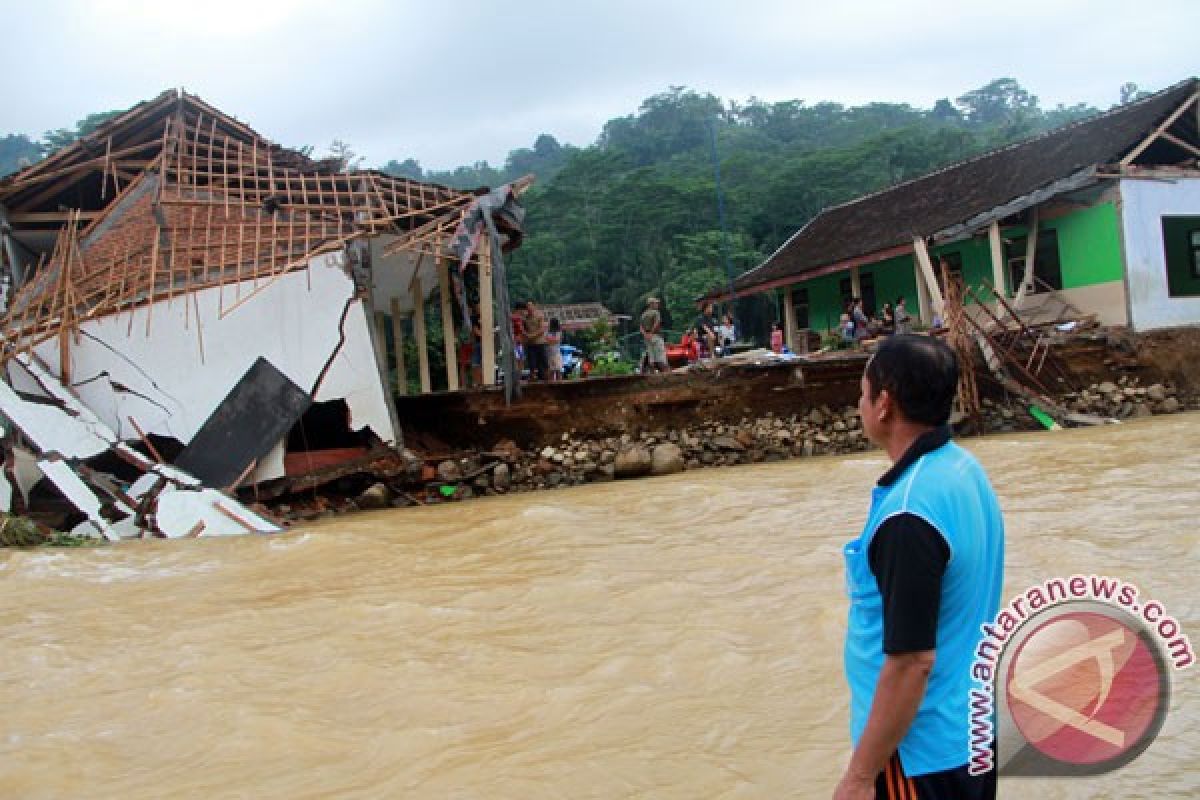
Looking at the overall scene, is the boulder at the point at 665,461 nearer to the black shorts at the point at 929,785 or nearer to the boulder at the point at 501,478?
the boulder at the point at 501,478

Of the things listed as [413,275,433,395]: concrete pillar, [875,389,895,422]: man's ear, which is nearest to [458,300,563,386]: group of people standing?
[413,275,433,395]: concrete pillar

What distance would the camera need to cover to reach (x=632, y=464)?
12.8m

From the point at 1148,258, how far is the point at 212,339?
642 inches

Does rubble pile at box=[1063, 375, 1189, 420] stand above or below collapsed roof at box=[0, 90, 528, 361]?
below

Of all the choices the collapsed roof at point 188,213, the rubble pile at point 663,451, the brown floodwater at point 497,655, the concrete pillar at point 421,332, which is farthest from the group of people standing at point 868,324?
the brown floodwater at point 497,655

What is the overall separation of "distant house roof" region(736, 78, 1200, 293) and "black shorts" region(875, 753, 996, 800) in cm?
1779

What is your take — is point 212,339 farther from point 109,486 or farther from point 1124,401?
point 1124,401

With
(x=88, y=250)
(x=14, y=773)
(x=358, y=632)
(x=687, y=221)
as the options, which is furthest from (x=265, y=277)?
(x=687, y=221)

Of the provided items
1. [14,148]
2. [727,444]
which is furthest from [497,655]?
[14,148]

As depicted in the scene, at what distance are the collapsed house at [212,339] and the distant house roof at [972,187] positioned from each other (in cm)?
1114

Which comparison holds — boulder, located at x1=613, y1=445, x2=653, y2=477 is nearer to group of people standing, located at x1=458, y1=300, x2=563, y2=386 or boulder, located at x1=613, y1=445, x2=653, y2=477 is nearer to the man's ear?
group of people standing, located at x1=458, y1=300, x2=563, y2=386

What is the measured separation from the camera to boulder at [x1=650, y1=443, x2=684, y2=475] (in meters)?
13.0

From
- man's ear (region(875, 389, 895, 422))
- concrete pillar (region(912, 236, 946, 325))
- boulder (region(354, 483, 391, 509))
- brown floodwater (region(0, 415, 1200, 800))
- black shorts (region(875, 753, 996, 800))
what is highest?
concrete pillar (region(912, 236, 946, 325))

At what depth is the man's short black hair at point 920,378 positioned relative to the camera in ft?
6.21
